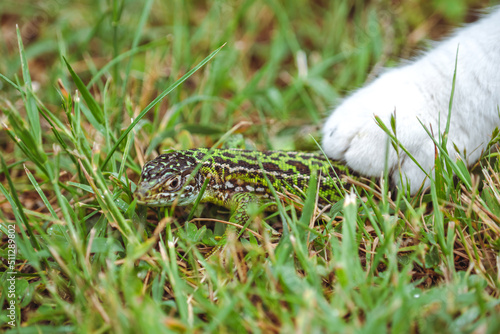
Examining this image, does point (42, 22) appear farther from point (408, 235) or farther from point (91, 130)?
point (408, 235)

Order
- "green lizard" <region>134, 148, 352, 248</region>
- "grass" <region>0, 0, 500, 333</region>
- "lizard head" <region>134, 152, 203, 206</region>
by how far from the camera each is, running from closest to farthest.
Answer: "grass" <region>0, 0, 500, 333</region> < "lizard head" <region>134, 152, 203, 206</region> < "green lizard" <region>134, 148, 352, 248</region>

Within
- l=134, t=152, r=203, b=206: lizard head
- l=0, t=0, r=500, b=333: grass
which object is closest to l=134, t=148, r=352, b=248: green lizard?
l=134, t=152, r=203, b=206: lizard head

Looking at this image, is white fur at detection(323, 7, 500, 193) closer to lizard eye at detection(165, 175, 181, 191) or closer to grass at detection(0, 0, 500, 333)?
grass at detection(0, 0, 500, 333)

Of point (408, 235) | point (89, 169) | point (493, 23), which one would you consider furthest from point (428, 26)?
point (89, 169)

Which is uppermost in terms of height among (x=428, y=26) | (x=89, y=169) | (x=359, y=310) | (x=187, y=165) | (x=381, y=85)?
(x=428, y=26)

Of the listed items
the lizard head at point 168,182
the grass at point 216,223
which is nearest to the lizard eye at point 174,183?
the lizard head at point 168,182

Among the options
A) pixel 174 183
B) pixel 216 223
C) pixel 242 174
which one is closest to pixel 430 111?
pixel 242 174

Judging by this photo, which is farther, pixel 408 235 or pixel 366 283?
pixel 408 235
